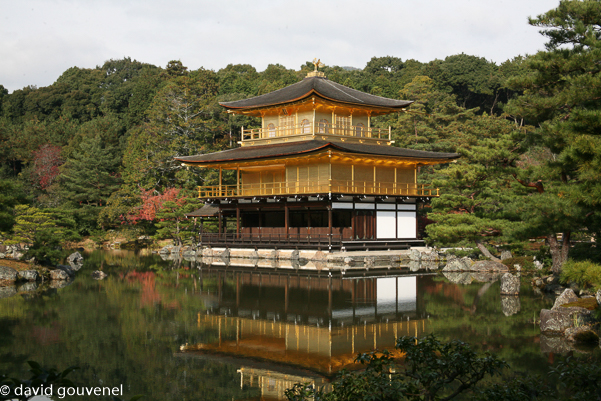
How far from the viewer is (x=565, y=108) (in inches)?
621

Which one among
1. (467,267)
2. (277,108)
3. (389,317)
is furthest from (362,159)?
(389,317)

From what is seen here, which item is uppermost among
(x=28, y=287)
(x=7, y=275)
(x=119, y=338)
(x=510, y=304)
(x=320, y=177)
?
(x=320, y=177)

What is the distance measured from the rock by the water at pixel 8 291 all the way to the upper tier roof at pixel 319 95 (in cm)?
1900

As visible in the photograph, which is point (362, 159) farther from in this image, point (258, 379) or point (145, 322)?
point (258, 379)

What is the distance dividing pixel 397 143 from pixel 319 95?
16258mm

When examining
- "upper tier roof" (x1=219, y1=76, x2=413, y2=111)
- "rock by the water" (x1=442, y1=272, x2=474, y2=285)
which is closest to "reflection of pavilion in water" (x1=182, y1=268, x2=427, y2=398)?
"rock by the water" (x1=442, y1=272, x2=474, y2=285)

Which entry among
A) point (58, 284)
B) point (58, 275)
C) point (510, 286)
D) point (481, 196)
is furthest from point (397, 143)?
point (58, 284)

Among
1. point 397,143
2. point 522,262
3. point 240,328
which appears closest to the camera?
point 240,328

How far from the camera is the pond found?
29.2 ft

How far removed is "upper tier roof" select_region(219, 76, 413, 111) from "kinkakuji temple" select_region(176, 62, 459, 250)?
3.1 inches

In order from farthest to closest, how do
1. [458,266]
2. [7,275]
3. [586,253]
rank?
[458,266] → [7,275] → [586,253]

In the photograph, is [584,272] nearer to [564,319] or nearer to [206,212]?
[564,319]

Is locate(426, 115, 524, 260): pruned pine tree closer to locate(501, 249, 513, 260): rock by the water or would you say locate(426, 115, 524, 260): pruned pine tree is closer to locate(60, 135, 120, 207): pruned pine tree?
locate(501, 249, 513, 260): rock by the water

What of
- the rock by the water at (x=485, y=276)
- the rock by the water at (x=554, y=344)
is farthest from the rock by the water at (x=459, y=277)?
the rock by the water at (x=554, y=344)
